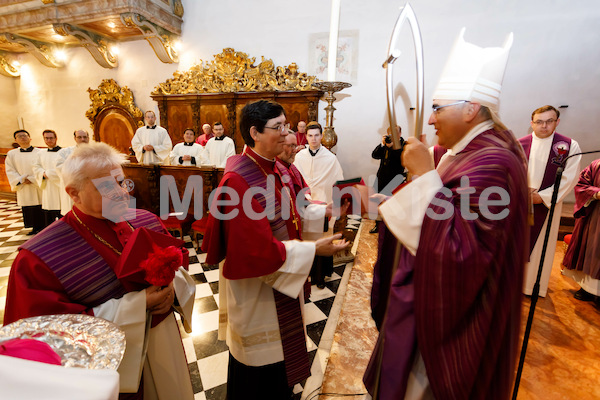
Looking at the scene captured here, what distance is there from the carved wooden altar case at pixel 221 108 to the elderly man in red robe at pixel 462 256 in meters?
6.47

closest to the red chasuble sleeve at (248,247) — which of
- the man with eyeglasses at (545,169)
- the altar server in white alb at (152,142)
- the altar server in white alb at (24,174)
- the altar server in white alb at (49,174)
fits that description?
the man with eyeglasses at (545,169)

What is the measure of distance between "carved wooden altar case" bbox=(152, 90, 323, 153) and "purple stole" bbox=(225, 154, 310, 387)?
5.94 metres

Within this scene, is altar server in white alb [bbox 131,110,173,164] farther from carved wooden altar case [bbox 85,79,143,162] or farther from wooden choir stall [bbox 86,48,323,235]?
carved wooden altar case [bbox 85,79,143,162]

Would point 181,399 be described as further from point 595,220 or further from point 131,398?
point 595,220

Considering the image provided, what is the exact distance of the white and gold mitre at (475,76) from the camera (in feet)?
3.44

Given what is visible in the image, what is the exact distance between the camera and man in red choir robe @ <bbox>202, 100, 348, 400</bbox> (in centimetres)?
143

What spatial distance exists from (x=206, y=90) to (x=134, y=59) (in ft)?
9.96

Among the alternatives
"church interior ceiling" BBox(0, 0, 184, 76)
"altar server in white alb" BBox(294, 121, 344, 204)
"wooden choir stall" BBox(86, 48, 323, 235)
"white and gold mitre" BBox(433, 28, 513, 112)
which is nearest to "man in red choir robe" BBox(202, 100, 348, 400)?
"white and gold mitre" BBox(433, 28, 513, 112)

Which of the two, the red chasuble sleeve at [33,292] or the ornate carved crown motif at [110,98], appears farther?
the ornate carved crown motif at [110,98]

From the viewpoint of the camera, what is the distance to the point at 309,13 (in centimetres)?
705

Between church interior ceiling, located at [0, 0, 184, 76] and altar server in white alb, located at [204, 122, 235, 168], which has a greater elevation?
church interior ceiling, located at [0, 0, 184, 76]

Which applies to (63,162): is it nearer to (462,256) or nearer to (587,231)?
(462,256)

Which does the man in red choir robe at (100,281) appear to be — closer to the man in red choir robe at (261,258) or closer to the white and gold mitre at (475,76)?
the man in red choir robe at (261,258)

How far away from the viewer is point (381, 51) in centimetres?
669
